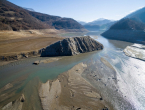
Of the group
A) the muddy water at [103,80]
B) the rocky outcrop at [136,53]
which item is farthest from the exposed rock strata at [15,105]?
the rocky outcrop at [136,53]

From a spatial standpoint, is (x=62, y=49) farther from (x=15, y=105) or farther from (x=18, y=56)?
(x=15, y=105)

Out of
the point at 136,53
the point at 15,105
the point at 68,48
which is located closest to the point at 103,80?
the point at 15,105

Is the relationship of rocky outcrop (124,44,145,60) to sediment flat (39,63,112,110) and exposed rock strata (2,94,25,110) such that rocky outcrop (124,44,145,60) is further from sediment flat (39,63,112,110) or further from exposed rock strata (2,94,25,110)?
exposed rock strata (2,94,25,110)

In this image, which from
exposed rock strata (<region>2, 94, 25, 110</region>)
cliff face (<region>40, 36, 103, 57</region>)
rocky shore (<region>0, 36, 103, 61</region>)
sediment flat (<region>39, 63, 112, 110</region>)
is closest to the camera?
exposed rock strata (<region>2, 94, 25, 110</region>)

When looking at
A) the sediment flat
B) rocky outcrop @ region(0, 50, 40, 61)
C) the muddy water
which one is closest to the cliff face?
rocky outcrop @ region(0, 50, 40, 61)

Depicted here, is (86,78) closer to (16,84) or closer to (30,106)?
(30,106)

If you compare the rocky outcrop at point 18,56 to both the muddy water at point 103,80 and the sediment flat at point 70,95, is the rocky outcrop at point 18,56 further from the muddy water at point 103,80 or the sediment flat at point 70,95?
the sediment flat at point 70,95

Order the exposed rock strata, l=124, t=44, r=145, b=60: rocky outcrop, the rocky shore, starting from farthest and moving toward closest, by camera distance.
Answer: l=124, t=44, r=145, b=60: rocky outcrop
the rocky shore
the exposed rock strata

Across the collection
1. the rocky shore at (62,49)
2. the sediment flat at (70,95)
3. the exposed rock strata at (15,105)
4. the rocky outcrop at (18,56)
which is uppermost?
the rocky shore at (62,49)

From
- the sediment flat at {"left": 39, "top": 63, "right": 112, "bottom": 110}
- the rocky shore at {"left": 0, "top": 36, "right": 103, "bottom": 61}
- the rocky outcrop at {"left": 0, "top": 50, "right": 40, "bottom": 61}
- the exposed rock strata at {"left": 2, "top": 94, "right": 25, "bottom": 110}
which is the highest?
the rocky shore at {"left": 0, "top": 36, "right": 103, "bottom": 61}
